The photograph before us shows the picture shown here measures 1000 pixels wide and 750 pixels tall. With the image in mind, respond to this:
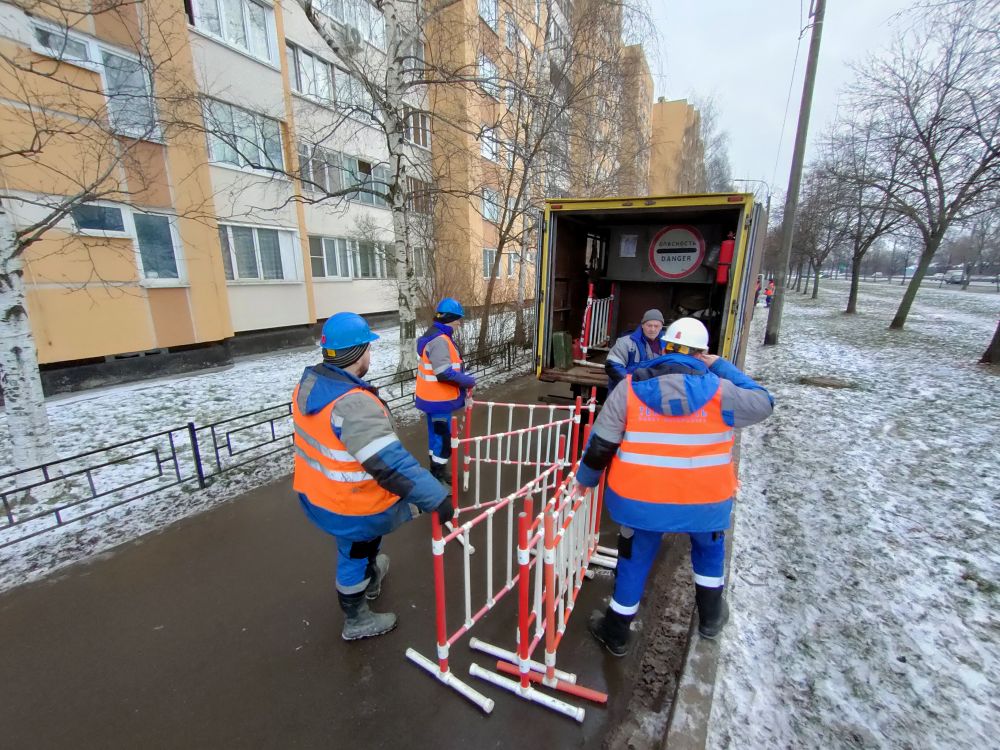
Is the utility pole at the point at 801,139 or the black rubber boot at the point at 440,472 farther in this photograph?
the utility pole at the point at 801,139

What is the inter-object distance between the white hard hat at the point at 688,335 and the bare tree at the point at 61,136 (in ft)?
17.8

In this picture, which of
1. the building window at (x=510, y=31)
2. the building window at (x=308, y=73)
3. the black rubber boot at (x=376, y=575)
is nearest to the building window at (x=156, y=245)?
the building window at (x=308, y=73)

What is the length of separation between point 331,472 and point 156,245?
9037mm

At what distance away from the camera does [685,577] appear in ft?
10.5

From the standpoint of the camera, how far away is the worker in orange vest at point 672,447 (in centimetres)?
209

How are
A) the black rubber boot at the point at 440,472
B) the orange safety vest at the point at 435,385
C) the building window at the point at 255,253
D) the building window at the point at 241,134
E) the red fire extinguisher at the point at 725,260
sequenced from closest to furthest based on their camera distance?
1. the orange safety vest at the point at 435,385
2. the black rubber boot at the point at 440,472
3. the red fire extinguisher at the point at 725,260
4. the building window at the point at 241,134
5. the building window at the point at 255,253

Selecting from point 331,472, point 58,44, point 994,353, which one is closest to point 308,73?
point 58,44

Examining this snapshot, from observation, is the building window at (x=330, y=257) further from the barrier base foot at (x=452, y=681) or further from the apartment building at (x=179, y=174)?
the barrier base foot at (x=452, y=681)

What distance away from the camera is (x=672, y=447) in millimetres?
2125

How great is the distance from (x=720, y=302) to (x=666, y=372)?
209 inches

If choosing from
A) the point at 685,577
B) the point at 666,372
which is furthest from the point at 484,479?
the point at 666,372

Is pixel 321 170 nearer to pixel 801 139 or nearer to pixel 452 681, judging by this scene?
pixel 801 139

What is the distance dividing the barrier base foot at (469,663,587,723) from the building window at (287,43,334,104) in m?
13.2

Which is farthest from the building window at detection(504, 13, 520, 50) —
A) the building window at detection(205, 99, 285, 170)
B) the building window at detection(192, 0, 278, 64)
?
the building window at detection(192, 0, 278, 64)
